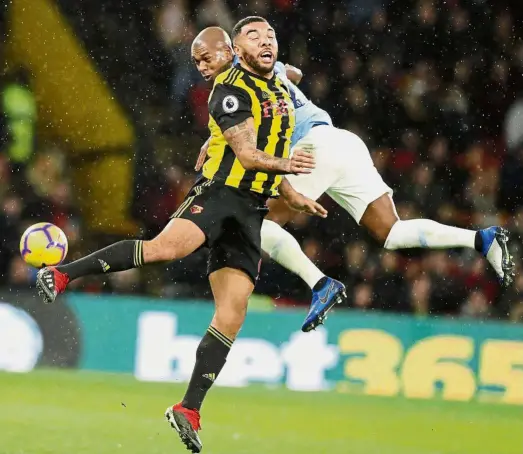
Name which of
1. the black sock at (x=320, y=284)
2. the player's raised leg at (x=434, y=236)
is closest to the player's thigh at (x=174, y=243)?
the black sock at (x=320, y=284)

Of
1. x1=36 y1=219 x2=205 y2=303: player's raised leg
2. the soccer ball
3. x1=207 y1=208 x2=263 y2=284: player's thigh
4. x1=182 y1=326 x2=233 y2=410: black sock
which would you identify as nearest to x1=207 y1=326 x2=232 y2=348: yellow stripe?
x1=182 y1=326 x2=233 y2=410: black sock

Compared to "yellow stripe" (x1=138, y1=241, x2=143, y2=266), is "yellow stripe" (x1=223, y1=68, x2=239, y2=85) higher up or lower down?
higher up

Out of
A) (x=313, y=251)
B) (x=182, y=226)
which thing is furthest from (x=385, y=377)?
(x=182, y=226)

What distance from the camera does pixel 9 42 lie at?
1301 centimetres

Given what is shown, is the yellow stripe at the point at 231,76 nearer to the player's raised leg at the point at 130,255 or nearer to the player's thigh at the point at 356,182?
the player's raised leg at the point at 130,255

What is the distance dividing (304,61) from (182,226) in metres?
7.00

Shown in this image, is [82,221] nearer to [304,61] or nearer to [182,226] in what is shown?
[304,61]

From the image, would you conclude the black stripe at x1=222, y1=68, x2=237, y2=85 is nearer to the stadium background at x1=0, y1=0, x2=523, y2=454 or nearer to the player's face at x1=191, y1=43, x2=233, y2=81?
the player's face at x1=191, y1=43, x2=233, y2=81

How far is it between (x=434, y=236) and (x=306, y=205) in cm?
114

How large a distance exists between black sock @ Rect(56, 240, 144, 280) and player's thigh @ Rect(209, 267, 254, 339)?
422 millimetres

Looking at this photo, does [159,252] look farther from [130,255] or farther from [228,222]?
[228,222]

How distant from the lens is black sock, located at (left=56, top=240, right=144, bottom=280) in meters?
5.82

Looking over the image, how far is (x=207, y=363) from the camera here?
5.93 meters

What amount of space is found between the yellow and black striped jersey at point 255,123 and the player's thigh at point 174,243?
34cm
